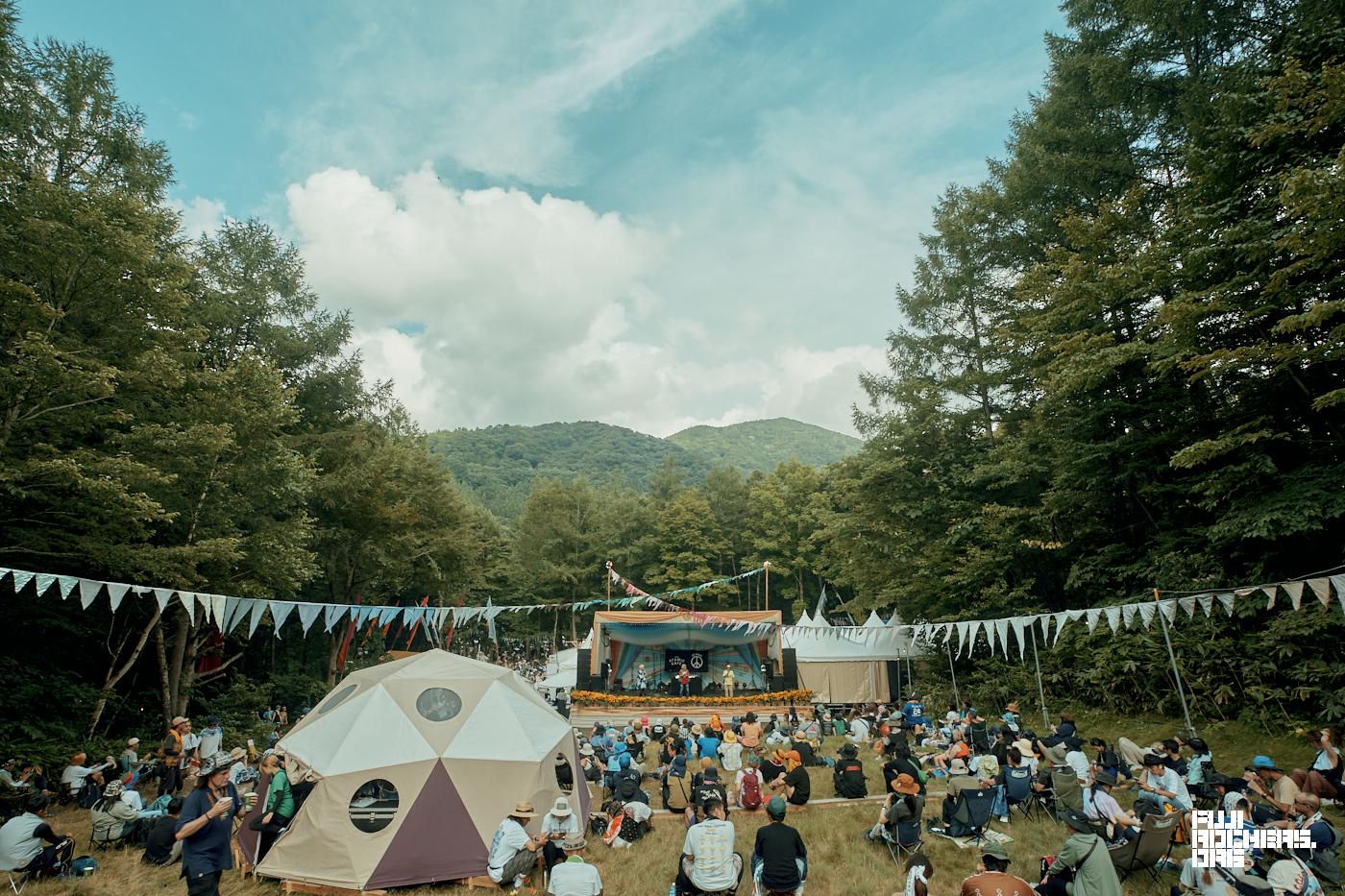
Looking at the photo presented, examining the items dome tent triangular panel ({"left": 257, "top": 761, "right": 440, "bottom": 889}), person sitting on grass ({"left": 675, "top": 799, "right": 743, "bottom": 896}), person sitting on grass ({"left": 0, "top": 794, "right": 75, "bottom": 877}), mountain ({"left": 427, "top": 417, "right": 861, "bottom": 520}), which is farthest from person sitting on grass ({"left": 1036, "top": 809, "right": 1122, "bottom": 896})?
mountain ({"left": 427, "top": 417, "right": 861, "bottom": 520})

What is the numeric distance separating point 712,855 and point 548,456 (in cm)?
12645

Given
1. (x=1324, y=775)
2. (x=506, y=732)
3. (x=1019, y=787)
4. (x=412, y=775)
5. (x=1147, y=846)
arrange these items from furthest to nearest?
(x=1019, y=787)
(x=506, y=732)
(x=412, y=775)
(x=1324, y=775)
(x=1147, y=846)

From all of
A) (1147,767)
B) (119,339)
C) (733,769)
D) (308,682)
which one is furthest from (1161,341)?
(308,682)

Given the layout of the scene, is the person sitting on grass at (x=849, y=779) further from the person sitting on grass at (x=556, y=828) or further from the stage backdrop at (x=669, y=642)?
the stage backdrop at (x=669, y=642)

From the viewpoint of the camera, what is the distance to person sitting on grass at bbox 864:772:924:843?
6.78 m

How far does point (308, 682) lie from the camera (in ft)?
67.1

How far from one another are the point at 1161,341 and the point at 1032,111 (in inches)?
378

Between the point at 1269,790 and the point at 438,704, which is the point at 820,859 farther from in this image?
the point at 438,704

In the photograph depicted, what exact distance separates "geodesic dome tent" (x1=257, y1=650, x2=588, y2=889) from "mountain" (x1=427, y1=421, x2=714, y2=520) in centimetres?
7099

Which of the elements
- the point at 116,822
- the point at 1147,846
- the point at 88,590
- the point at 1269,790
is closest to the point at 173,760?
the point at 116,822

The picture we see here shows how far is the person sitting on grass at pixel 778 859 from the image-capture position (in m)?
4.93

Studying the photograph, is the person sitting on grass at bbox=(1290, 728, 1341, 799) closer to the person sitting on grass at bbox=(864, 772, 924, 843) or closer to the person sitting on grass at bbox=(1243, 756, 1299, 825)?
the person sitting on grass at bbox=(1243, 756, 1299, 825)

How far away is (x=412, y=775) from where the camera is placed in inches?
275

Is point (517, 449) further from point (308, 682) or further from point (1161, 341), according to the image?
point (1161, 341)
